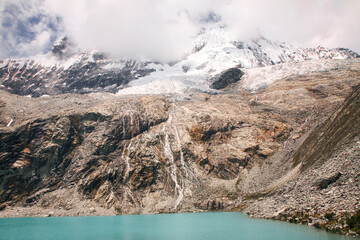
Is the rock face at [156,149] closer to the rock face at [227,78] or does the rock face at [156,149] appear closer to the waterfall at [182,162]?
the waterfall at [182,162]

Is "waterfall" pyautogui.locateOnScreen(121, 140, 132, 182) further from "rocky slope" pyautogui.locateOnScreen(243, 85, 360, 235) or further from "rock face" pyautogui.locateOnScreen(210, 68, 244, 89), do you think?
"rock face" pyautogui.locateOnScreen(210, 68, 244, 89)

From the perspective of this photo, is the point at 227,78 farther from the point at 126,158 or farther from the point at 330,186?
the point at 330,186

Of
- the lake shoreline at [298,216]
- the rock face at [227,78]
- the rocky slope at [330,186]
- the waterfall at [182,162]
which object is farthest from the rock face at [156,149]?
the rock face at [227,78]

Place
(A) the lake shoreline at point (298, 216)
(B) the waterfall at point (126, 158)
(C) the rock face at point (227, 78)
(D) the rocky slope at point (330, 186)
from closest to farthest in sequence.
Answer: (A) the lake shoreline at point (298, 216) < (D) the rocky slope at point (330, 186) < (B) the waterfall at point (126, 158) < (C) the rock face at point (227, 78)

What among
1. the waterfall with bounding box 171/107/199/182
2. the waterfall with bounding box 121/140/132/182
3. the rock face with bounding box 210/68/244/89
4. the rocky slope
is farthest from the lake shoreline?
the rock face with bounding box 210/68/244/89

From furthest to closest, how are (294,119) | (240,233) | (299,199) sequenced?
(294,119)
(299,199)
(240,233)

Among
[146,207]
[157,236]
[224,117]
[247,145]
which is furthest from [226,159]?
[157,236]

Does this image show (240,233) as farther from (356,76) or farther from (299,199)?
(356,76)

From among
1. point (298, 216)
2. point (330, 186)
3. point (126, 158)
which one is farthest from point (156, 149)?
point (330, 186)
